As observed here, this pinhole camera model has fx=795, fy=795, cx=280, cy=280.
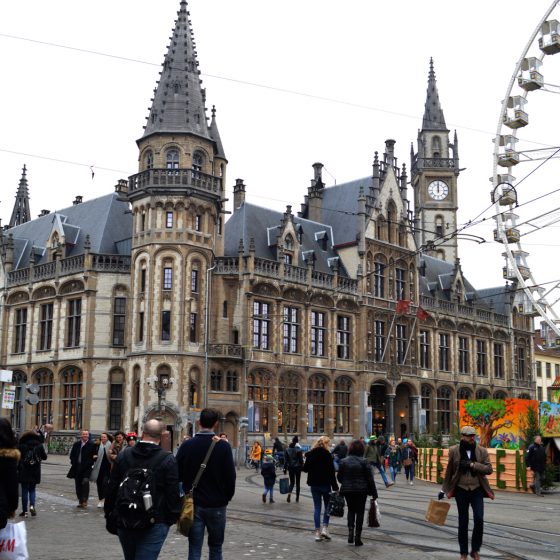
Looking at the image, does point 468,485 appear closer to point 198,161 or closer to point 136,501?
point 136,501

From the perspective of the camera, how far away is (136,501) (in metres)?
6.56

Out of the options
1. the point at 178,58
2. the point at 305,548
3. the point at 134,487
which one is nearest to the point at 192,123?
the point at 178,58

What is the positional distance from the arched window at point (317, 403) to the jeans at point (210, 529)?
4020cm

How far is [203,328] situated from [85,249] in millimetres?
8545

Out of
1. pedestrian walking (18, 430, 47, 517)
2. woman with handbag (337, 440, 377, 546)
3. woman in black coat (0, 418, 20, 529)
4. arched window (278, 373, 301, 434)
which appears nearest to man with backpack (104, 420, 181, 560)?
woman in black coat (0, 418, 20, 529)

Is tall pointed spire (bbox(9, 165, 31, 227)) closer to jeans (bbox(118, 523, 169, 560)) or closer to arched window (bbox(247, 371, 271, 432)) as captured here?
arched window (bbox(247, 371, 271, 432))

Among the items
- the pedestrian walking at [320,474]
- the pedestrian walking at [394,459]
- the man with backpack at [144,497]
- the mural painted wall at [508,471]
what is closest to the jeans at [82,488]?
the pedestrian walking at [320,474]

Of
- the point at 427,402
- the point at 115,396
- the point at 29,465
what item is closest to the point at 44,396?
the point at 115,396

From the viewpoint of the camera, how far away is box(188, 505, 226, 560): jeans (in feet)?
26.9

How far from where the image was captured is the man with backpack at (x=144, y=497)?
658 centimetres

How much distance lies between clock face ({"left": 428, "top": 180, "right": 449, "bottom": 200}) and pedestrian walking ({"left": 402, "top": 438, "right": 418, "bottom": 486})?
44.1m

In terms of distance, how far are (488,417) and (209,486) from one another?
26461mm

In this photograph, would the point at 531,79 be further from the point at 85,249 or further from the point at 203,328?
the point at 85,249

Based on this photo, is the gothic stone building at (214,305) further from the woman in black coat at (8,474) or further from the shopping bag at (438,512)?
the woman in black coat at (8,474)
